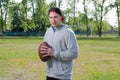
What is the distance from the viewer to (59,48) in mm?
4500

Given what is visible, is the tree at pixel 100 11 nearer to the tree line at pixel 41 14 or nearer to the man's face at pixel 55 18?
the tree line at pixel 41 14

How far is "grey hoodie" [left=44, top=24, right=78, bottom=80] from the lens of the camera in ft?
14.5

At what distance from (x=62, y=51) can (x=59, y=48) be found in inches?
2.4

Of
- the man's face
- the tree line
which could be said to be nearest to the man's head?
Answer: the man's face

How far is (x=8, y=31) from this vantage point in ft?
300

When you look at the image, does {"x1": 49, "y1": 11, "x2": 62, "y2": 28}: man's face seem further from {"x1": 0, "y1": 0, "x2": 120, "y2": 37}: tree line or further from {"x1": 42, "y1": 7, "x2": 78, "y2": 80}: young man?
{"x1": 0, "y1": 0, "x2": 120, "y2": 37}: tree line

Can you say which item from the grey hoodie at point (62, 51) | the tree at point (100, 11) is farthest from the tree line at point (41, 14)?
the grey hoodie at point (62, 51)

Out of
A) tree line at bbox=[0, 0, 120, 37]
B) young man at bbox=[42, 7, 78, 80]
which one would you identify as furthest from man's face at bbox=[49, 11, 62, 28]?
tree line at bbox=[0, 0, 120, 37]

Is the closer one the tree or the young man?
the young man

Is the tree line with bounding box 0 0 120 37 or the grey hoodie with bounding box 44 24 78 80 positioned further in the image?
the tree line with bounding box 0 0 120 37

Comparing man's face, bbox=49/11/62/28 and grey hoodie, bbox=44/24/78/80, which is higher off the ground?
man's face, bbox=49/11/62/28

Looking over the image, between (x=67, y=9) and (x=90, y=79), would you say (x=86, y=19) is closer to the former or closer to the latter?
(x=67, y=9)

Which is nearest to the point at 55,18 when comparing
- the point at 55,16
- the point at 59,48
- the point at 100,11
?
the point at 55,16

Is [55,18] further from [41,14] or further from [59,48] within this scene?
[41,14]
